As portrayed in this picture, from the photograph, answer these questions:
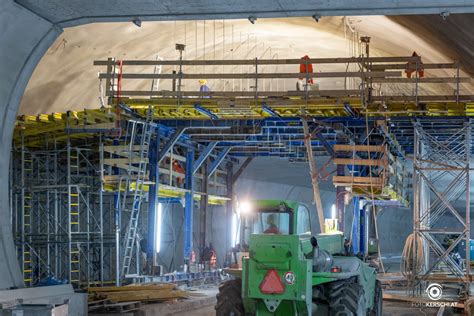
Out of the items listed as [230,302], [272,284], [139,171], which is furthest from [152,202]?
[272,284]

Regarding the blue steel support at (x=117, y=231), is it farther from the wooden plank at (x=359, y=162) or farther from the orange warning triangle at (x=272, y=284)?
the orange warning triangle at (x=272, y=284)

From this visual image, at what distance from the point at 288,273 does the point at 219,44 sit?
1827 cm

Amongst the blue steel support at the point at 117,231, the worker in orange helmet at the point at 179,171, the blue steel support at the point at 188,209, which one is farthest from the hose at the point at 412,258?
the blue steel support at the point at 117,231

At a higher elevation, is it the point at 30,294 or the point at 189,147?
the point at 189,147

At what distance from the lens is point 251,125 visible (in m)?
27.2

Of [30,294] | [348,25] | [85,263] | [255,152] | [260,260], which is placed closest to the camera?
[30,294]

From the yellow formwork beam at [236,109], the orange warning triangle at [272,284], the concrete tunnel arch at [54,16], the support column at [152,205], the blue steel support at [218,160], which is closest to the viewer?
the concrete tunnel arch at [54,16]

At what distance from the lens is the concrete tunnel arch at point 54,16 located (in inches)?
449

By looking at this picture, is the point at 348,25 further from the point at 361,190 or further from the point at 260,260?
the point at 260,260

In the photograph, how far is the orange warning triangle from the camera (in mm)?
13320

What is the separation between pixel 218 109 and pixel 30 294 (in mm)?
12679

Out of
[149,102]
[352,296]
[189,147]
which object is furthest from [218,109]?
[352,296]

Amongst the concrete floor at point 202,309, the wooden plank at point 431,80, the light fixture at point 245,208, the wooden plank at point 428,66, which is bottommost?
the concrete floor at point 202,309

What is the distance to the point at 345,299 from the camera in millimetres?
14078
